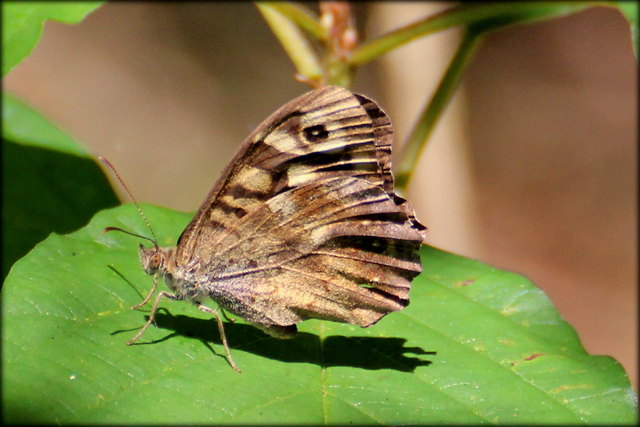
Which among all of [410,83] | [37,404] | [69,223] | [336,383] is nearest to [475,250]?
[410,83]

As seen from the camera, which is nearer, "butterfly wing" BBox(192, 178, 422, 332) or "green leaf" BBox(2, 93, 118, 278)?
"butterfly wing" BBox(192, 178, 422, 332)

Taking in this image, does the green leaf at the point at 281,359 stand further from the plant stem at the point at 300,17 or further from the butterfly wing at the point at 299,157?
the plant stem at the point at 300,17

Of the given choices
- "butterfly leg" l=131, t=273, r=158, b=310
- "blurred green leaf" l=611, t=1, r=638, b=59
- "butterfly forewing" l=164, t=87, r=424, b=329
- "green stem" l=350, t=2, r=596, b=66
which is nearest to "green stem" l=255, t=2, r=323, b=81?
"green stem" l=350, t=2, r=596, b=66

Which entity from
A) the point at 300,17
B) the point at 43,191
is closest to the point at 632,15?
the point at 300,17

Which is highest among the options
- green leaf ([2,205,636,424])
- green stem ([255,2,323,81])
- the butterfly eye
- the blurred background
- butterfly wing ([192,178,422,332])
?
the blurred background

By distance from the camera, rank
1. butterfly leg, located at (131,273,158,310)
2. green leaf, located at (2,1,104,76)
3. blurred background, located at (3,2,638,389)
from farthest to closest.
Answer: blurred background, located at (3,2,638,389) < green leaf, located at (2,1,104,76) < butterfly leg, located at (131,273,158,310)

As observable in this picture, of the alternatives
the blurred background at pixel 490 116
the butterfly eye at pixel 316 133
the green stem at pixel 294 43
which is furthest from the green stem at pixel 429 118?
the blurred background at pixel 490 116

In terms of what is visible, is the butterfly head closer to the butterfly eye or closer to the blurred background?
the butterfly eye
